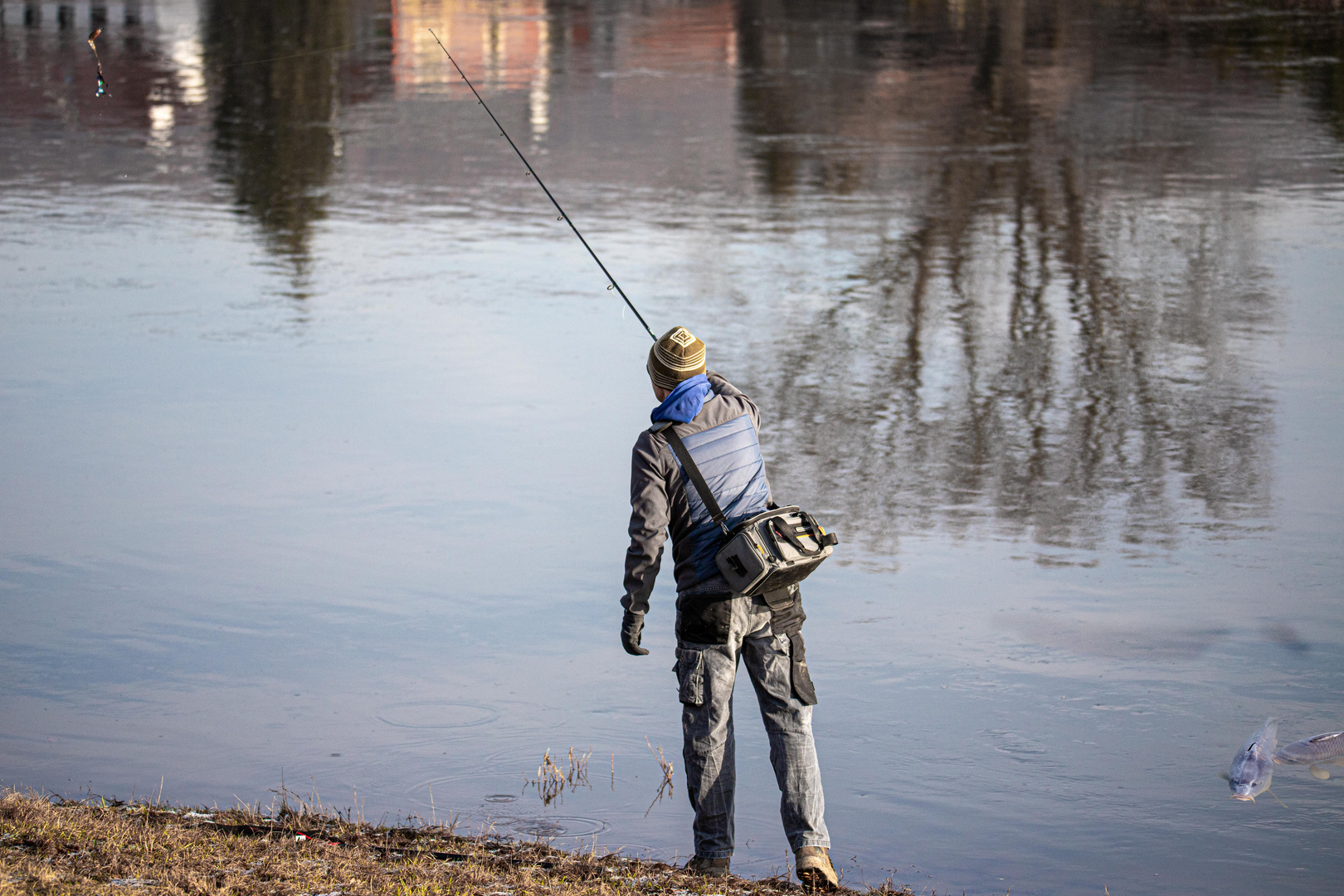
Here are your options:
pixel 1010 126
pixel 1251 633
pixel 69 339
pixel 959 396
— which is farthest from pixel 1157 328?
pixel 1010 126

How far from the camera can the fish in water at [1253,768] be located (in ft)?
17.6

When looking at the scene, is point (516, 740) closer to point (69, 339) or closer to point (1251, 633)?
point (1251, 633)

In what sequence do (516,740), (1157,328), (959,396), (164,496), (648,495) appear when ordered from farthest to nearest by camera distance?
1. (1157,328)
2. (959,396)
3. (164,496)
4. (516,740)
5. (648,495)

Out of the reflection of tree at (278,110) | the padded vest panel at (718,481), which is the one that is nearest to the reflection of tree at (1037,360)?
the padded vest panel at (718,481)

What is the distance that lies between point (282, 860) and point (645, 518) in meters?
1.55

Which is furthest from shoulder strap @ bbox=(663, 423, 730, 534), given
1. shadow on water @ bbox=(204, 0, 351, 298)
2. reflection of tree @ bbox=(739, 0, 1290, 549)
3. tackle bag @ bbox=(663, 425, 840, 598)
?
shadow on water @ bbox=(204, 0, 351, 298)

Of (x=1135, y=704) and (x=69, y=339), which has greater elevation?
(x=69, y=339)

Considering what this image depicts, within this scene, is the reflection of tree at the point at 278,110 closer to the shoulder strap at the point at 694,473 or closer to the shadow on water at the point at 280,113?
the shadow on water at the point at 280,113

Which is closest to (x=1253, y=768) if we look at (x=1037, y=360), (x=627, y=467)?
(x=627, y=467)

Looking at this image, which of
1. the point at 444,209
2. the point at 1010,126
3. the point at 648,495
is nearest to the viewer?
the point at 648,495

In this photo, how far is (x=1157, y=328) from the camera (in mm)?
11539

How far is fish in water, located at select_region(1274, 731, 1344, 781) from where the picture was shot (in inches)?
217

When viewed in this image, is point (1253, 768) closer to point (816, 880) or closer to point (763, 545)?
point (816, 880)

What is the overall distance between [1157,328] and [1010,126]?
10.2 metres
